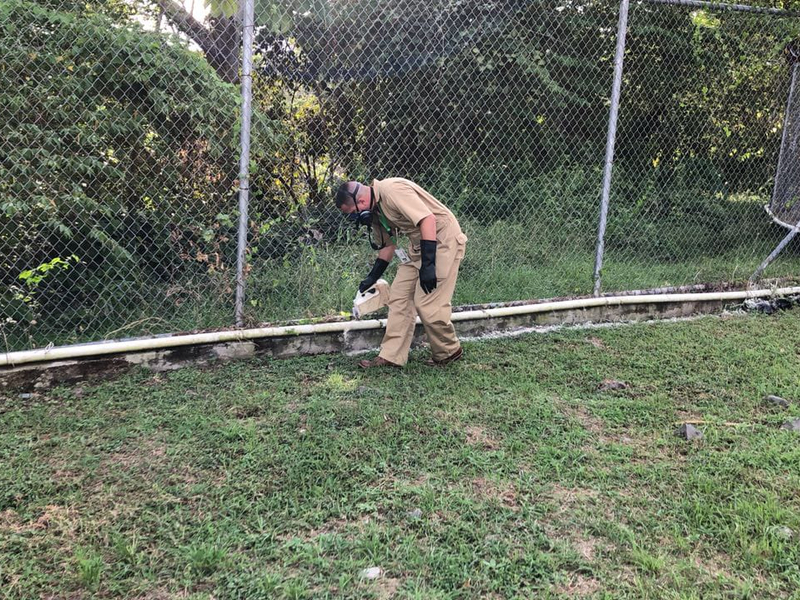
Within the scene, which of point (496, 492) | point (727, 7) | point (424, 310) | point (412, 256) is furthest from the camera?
point (727, 7)

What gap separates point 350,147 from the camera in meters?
4.65

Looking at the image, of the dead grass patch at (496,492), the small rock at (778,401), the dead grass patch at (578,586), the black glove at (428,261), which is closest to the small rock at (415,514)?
the dead grass patch at (496,492)

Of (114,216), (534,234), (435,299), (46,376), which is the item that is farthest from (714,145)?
(46,376)

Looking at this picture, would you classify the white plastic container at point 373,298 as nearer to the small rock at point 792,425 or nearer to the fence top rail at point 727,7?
the small rock at point 792,425

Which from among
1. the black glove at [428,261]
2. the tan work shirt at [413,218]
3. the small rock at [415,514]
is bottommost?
the small rock at [415,514]

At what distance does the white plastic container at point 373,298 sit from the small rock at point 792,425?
247cm

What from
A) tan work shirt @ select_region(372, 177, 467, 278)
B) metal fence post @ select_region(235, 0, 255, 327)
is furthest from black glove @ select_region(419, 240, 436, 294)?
metal fence post @ select_region(235, 0, 255, 327)

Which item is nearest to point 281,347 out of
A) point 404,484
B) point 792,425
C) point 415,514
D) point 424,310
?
point 424,310

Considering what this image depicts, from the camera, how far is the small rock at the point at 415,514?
239 centimetres

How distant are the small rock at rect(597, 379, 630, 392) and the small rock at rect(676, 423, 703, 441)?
62 centimetres

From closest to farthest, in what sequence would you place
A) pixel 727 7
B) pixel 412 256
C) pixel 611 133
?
pixel 412 256 → pixel 611 133 → pixel 727 7

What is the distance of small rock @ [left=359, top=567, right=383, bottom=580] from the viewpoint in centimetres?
207

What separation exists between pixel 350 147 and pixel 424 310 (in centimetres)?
Answer: 152

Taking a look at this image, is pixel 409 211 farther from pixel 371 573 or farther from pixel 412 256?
pixel 371 573
